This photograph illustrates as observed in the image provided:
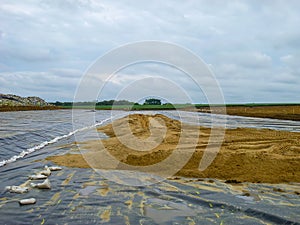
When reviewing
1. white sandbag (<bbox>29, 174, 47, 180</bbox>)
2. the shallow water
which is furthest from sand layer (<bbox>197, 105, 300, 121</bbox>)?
white sandbag (<bbox>29, 174, 47, 180</bbox>)

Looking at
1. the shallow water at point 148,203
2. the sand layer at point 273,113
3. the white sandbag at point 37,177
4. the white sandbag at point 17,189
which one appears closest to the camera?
the shallow water at point 148,203

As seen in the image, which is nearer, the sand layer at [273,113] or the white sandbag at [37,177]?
the white sandbag at [37,177]

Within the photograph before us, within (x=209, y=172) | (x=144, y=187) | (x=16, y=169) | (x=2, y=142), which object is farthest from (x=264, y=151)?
(x=2, y=142)

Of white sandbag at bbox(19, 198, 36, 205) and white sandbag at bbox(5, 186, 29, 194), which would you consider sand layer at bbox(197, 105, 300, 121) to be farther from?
white sandbag at bbox(19, 198, 36, 205)

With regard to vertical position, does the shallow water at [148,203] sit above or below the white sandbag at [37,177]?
below

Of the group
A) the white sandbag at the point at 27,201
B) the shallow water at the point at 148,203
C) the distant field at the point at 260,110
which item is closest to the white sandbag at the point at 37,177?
the shallow water at the point at 148,203

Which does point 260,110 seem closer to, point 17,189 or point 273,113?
point 273,113

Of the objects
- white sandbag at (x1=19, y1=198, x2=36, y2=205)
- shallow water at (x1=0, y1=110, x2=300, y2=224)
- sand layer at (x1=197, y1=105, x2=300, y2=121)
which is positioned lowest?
shallow water at (x1=0, y1=110, x2=300, y2=224)

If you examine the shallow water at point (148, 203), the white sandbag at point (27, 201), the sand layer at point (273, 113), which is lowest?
the shallow water at point (148, 203)

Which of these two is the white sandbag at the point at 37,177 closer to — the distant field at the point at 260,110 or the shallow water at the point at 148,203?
the shallow water at the point at 148,203

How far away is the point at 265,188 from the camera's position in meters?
6.75

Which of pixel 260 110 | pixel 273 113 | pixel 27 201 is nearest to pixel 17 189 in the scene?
pixel 27 201

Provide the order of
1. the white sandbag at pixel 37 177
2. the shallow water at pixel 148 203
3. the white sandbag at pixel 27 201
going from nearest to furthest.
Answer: the shallow water at pixel 148 203 < the white sandbag at pixel 27 201 < the white sandbag at pixel 37 177

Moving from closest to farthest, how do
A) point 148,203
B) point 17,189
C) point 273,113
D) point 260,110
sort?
1. point 148,203
2. point 17,189
3. point 273,113
4. point 260,110
